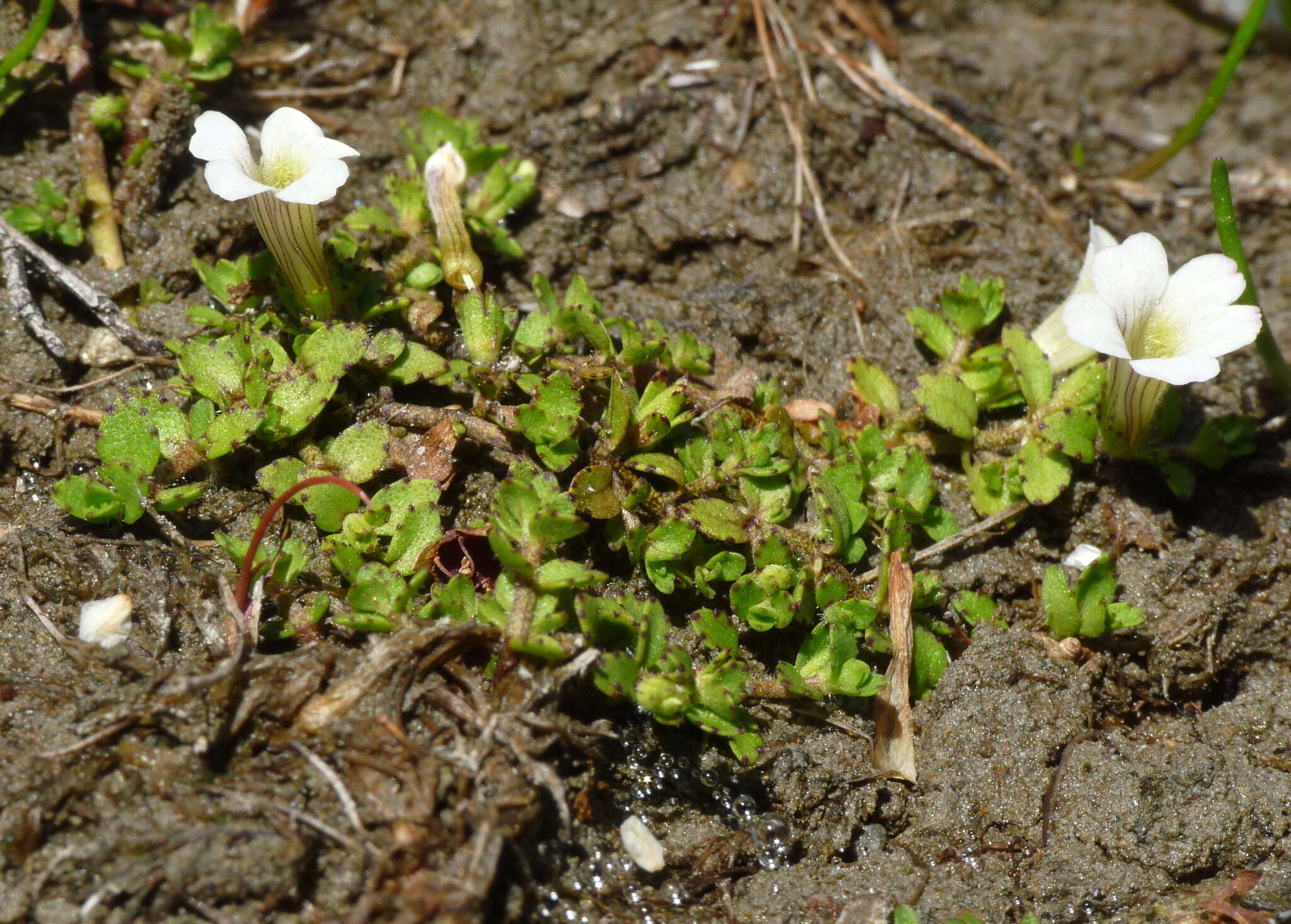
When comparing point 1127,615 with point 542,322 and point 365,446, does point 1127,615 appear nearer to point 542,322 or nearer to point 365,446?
point 542,322

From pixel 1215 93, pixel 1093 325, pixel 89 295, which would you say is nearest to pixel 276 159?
pixel 89 295

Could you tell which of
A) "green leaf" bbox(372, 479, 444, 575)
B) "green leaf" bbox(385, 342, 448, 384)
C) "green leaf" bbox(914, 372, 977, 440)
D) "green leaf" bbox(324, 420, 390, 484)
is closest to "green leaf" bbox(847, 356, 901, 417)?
"green leaf" bbox(914, 372, 977, 440)

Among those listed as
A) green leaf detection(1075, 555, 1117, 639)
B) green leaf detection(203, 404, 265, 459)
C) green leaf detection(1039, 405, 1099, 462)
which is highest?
green leaf detection(203, 404, 265, 459)

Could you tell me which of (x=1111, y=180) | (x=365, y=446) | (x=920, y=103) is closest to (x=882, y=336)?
(x=920, y=103)

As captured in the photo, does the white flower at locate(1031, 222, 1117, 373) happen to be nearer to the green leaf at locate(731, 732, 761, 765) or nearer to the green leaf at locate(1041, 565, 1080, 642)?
the green leaf at locate(1041, 565, 1080, 642)

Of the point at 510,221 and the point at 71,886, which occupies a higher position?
the point at 510,221

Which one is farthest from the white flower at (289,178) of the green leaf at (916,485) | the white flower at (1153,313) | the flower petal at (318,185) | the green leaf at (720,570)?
the white flower at (1153,313)
